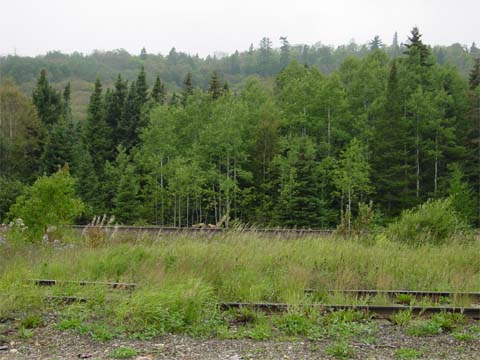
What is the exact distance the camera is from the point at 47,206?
1669 cm

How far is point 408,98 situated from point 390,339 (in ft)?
133

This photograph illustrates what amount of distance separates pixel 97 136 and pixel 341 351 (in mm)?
52347

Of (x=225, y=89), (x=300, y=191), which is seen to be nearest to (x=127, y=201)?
(x=300, y=191)

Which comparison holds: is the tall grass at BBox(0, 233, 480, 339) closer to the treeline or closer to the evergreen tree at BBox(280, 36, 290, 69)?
the treeline

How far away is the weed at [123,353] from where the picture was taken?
18.4 ft

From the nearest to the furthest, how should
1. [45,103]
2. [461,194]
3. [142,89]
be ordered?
[461,194] < [142,89] < [45,103]

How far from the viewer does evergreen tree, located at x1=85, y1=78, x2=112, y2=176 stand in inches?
2125

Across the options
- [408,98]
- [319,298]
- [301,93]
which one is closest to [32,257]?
[319,298]

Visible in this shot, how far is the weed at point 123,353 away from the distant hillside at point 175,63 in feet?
353

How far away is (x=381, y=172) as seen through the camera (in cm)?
4162

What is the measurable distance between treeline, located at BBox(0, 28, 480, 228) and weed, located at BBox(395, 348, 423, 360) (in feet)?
105

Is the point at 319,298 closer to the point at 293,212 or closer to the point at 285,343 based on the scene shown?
the point at 285,343

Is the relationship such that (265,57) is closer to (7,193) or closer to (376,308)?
(7,193)

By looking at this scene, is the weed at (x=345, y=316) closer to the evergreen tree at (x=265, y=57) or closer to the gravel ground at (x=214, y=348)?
the gravel ground at (x=214, y=348)
